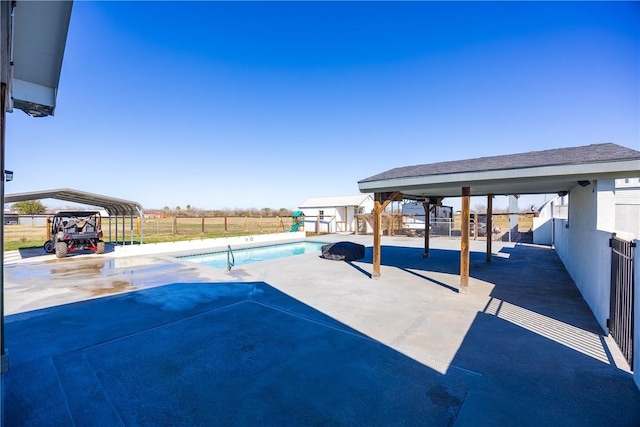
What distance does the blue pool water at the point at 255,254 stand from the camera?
12.5 metres

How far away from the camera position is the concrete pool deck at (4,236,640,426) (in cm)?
262

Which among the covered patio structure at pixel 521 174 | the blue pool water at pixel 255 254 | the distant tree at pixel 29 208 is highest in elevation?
the covered patio structure at pixel 521 174

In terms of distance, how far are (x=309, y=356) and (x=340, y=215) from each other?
77.6 feet

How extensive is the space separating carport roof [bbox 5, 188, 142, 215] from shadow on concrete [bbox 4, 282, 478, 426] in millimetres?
7123

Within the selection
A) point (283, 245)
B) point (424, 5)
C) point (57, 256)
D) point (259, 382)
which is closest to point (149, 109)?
point (57, 256)

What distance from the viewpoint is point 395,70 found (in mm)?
14250

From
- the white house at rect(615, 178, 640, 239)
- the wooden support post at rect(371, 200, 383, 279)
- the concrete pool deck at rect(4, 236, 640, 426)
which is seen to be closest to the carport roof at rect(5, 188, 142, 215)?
the concrete pool deck at rect(4, 236, 640, 426)

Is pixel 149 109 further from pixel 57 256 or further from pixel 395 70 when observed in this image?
pixel 395 70

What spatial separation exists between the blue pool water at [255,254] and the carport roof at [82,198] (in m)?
3.30

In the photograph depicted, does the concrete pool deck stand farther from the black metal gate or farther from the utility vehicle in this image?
the utility vehicle

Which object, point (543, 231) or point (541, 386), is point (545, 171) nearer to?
point (541, 386)

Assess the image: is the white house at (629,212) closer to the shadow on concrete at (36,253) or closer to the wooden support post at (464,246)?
the wooden support post at (464,246)

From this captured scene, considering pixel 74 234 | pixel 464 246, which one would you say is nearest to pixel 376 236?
pixel 464 246

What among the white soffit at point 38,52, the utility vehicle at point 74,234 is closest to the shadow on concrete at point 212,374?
the white soffit at point 38,52
